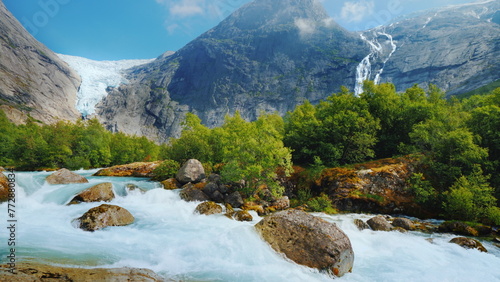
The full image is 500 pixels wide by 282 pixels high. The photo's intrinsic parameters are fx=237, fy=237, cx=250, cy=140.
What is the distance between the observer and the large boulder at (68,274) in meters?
6.46

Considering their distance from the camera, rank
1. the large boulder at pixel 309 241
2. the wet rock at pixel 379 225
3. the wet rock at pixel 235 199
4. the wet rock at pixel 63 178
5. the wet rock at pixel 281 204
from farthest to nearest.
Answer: the wet rock at pixel 63 178 → the wet rock at pixel 281 204 → the wet rock at pixel 235 199 → the wet rock at pixel 379 225 → the large boulder at pixel 309 241

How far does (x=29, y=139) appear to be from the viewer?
1801 inches

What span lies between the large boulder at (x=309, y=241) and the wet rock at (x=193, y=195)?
12.1m

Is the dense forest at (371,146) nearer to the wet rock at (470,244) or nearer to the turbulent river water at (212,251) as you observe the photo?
the wet rock at (470,244)

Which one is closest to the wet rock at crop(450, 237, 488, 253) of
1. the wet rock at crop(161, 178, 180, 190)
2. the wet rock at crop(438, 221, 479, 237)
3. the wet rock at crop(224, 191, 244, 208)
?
the wet rock at crop(438, 221, 479, 237)

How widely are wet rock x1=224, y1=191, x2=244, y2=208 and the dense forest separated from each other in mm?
1534

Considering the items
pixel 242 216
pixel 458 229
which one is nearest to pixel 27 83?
pixel 242 216

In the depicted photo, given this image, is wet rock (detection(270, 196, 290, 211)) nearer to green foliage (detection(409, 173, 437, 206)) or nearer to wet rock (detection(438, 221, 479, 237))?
green foliage (detection(409, 173, 437, 206))

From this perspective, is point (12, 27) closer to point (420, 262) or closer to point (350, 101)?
point (350, 101)

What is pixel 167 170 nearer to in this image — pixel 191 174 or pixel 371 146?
pixel 191 174

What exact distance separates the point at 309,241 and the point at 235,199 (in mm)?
12569

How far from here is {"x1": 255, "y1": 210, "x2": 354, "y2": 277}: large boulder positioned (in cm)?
1034

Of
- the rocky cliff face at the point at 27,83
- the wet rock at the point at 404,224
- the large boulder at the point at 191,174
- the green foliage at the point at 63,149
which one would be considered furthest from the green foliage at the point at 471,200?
the rocky cliff face at the point at 27,83

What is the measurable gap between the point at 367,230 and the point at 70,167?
55811 mm
